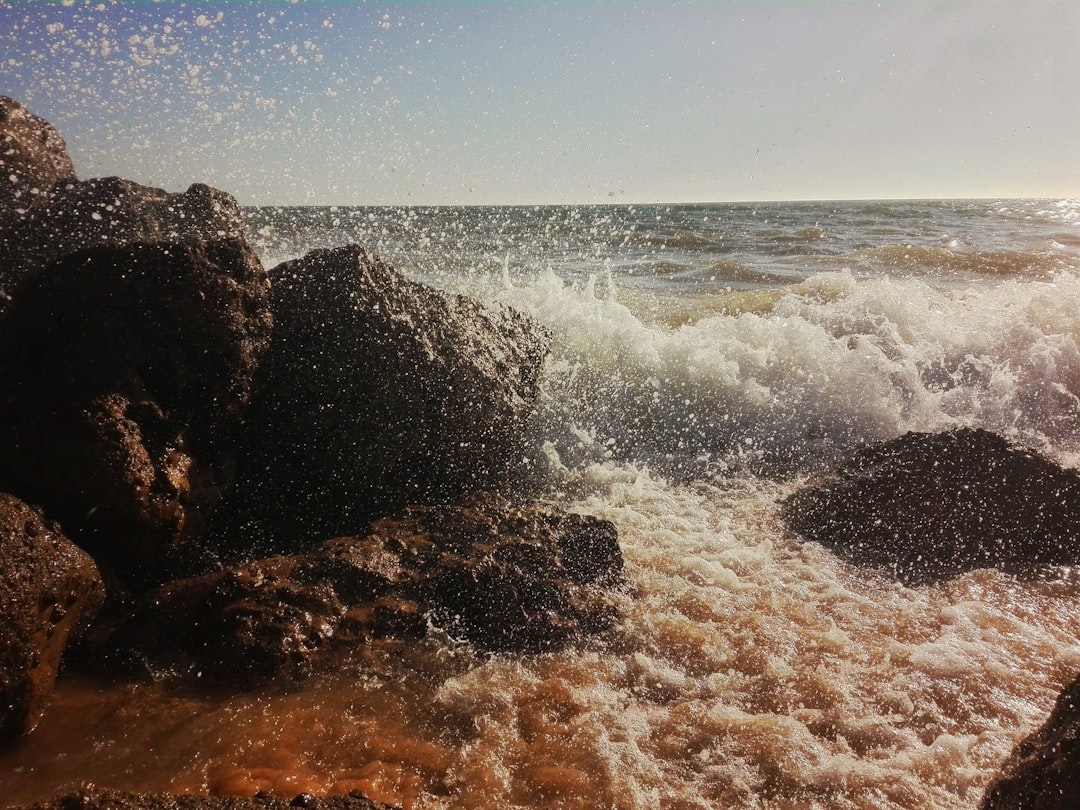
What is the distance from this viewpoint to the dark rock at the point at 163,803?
1.33 m

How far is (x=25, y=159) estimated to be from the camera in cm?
585

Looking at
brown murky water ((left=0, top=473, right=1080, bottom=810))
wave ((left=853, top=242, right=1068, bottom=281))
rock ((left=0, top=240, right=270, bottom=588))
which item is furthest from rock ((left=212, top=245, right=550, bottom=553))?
wave ((left=853, top=242, right=1068, bottom=281))

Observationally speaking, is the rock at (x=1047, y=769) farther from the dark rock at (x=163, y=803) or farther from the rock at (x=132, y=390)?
the rock at (x=132, y=390)

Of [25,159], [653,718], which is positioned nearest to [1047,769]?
[653,718]

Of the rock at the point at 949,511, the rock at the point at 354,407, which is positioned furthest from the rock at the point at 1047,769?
the rock at the point at 354,407

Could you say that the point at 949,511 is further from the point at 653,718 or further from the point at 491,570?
the point at 491,570

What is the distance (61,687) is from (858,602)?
3552mm

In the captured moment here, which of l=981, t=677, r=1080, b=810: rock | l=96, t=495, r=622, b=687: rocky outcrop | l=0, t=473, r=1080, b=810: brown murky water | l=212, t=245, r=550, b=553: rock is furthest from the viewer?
l=212, t=245, r=550, b=553: rock

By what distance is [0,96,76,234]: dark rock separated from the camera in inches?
215

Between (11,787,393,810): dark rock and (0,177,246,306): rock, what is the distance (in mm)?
3976

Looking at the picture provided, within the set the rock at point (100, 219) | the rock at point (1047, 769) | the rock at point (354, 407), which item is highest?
the rock at point (100, 219)

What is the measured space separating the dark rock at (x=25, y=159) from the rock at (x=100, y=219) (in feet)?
0.37

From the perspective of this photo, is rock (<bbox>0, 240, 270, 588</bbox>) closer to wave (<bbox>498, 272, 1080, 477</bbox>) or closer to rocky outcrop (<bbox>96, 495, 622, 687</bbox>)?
rocky outcrop (<bbox>96, 495, 622, 687</bbox>)

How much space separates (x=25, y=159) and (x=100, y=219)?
1282 mm
